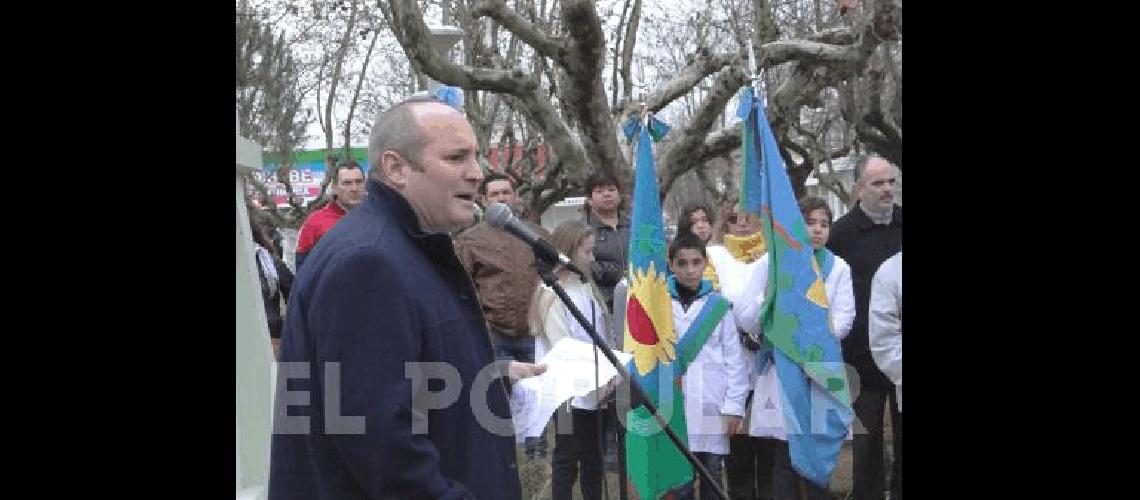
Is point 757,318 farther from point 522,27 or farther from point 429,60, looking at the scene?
point 522,27

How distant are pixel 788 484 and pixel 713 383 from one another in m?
0.62

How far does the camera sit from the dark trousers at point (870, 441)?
19.9 feet

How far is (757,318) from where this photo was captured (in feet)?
19.7

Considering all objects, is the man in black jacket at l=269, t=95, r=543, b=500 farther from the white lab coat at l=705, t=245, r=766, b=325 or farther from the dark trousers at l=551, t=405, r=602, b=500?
the white lab coat at l=705, t=245, r=766, b=325

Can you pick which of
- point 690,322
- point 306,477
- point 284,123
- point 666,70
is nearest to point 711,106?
point 690,322

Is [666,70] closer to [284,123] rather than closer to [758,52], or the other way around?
[284,123]

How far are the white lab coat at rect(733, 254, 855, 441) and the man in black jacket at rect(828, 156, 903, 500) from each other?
0.74 ft

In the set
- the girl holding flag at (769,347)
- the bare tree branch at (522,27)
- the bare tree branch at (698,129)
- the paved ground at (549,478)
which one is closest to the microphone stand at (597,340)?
the girl holding flag at (769,347)

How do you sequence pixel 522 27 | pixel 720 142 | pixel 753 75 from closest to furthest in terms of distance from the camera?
pixel 753 75 → pixel 522 27 → pixel 720 142

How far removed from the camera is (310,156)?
52938mm

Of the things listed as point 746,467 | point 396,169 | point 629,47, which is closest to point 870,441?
point 746,467

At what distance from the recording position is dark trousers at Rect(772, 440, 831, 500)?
5.77 meters

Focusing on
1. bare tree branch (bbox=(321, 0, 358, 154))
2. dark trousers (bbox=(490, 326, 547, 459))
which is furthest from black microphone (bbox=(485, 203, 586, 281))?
bare tree branch (bbox=(321, 0, 358, 154))

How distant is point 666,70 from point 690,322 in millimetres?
20017
